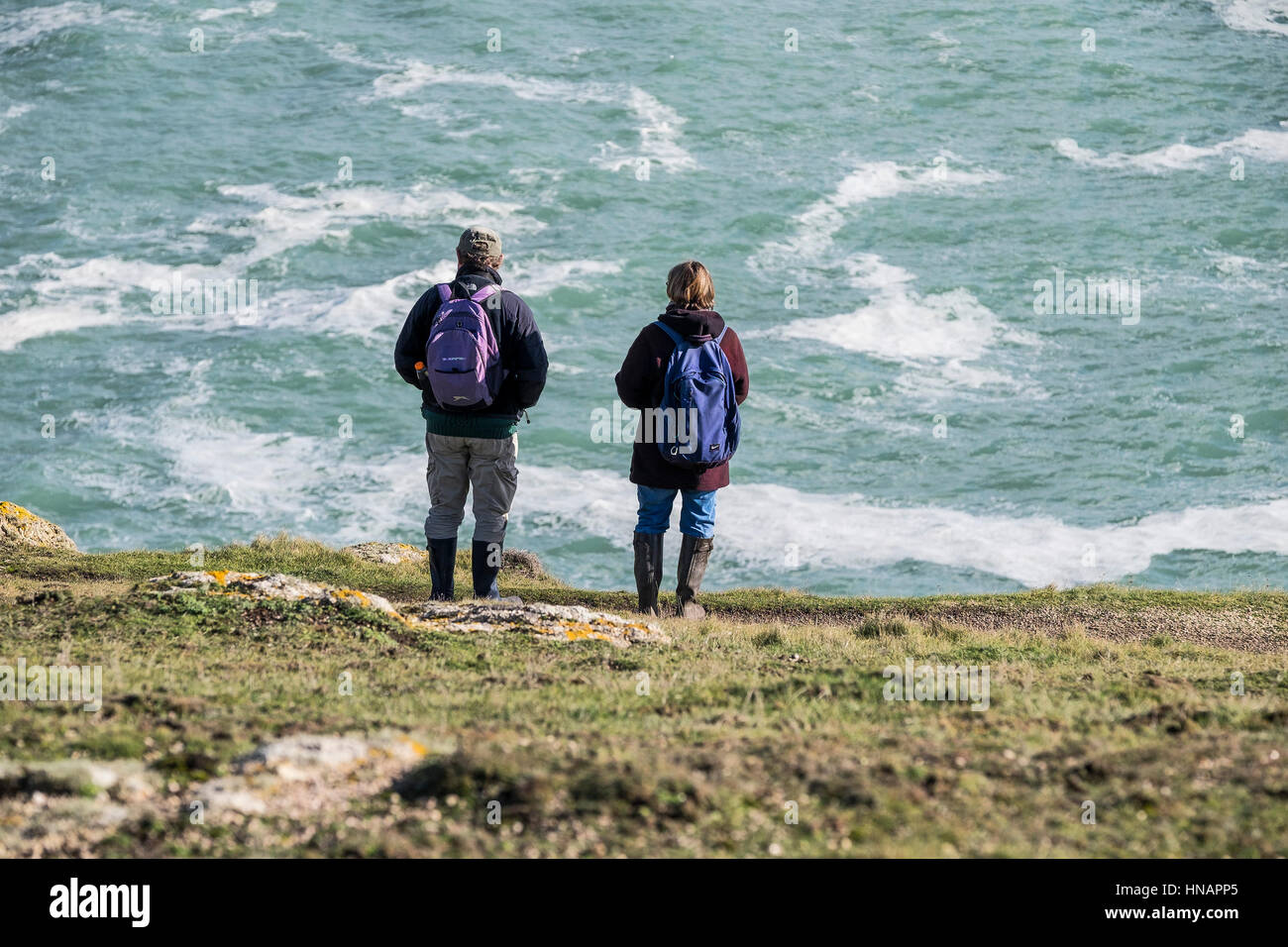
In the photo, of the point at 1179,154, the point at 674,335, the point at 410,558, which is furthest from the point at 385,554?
the point at 1179,154

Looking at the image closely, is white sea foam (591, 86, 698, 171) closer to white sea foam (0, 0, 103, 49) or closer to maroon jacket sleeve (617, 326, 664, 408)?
white sea foam (0, 0, 103, 49)

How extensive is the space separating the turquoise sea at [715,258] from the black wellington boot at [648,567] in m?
15.2

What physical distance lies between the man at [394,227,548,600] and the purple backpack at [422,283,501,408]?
10 cm

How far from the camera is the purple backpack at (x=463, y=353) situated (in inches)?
416

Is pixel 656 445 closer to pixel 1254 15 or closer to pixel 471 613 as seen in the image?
pixel 471 613

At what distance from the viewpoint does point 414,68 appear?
55.1 metres

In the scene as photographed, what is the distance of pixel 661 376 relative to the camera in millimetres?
10977

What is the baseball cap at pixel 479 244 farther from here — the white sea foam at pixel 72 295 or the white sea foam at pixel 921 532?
the white sea foam at pixel 72 295

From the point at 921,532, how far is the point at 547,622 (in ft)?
67.2

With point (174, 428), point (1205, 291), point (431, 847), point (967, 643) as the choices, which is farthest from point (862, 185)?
point (431, 847)

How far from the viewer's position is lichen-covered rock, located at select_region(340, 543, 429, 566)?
56.3 ft

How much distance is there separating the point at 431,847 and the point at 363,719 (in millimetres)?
1751

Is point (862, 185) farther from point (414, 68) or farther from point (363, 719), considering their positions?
point (363, 719)

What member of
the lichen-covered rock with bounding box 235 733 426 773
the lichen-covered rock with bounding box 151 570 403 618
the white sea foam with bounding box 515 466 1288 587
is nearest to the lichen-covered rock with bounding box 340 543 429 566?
the lichen-covered rock with bounding box 151 570 403 618
